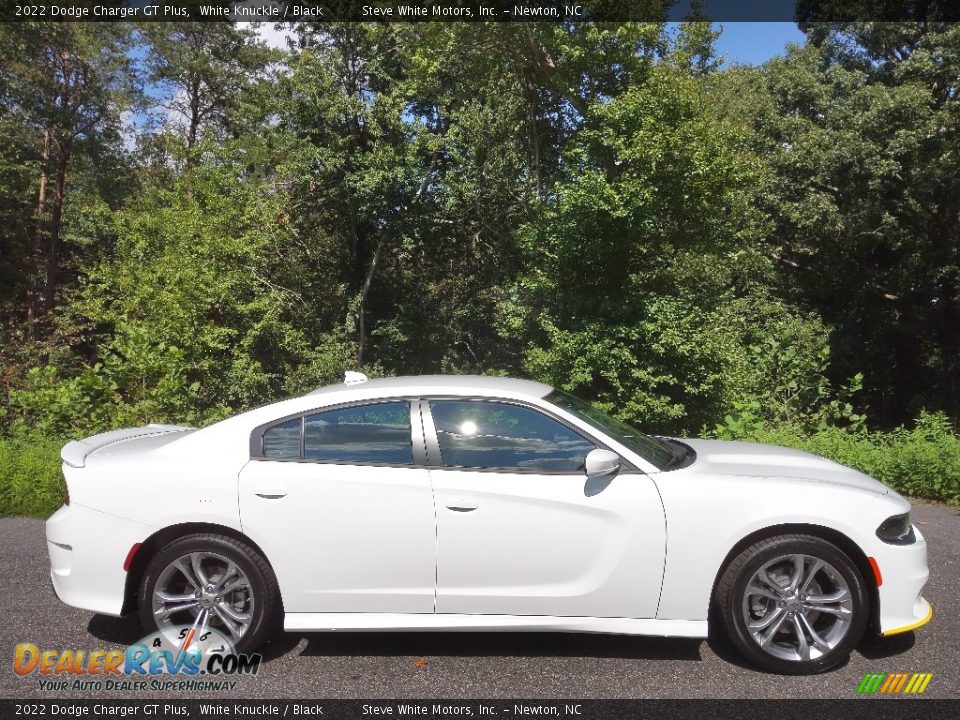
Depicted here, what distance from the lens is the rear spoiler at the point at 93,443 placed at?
434cm

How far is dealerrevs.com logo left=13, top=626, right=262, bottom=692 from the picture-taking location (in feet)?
12.8

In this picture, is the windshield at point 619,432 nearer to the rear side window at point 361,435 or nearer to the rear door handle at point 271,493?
the rear side window at point 361,435

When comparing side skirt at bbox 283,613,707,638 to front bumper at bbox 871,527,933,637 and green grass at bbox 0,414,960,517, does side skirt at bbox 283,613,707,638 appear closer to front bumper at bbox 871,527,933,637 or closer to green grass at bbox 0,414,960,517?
front bumper at bbox 871,527,933,637

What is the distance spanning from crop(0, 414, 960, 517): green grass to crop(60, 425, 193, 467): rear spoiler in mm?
2894

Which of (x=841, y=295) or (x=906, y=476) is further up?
(x=841, y=295)

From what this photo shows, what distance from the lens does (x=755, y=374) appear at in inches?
530

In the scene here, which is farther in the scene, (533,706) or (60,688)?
(60,688)

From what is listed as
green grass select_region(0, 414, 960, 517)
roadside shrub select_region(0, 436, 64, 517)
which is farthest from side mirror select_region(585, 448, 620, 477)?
roadside shrub select_region(0, 436, 64, 517)

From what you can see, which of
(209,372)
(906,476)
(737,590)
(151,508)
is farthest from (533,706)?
(209,372)

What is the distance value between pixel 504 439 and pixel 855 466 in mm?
5390

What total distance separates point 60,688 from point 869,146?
18.9 m

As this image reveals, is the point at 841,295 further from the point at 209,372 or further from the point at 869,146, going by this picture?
the point at 209,372

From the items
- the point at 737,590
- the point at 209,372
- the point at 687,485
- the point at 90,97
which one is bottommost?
the point at 209,372

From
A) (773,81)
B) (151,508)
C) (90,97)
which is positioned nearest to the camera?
(151,508)
